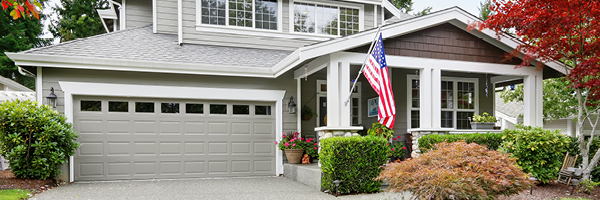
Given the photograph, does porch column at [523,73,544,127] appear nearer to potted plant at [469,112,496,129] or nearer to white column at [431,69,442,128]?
potted plant at [469,112,496,129]

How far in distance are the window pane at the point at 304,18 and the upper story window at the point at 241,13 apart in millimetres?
574

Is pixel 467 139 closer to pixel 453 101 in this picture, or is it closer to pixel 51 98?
pixel 453 101

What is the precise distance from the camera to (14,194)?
6.18 metres

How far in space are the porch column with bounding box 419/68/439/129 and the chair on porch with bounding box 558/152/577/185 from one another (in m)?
2.33

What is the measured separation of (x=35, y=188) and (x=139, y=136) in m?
2.13

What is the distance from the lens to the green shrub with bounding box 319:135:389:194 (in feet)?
21.9

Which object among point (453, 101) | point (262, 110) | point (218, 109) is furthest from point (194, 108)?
point (453, 101)

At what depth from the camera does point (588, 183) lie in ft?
21.5

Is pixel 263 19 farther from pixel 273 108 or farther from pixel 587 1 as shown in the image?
pixel 587 1

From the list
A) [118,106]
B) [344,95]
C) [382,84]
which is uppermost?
[382,84]

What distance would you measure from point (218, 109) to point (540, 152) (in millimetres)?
6401

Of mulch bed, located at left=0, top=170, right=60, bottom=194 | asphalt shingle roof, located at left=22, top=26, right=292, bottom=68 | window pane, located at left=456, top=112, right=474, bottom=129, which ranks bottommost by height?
mulch bed, located at left=0, top=170, right=60, bottom=194

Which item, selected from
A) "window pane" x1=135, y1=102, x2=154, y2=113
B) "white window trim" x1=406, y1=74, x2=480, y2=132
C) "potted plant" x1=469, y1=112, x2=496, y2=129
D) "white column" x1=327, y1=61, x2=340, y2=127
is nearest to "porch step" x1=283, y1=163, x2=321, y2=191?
"white column" x1=327, y1=61, x2=340, y2=127

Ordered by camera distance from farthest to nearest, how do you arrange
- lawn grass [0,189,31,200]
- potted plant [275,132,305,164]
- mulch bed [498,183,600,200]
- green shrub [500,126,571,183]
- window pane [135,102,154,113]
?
potted plant [275,132,305,164] < window pane [135,102,154,113] < green shrub [500,126,571,183] < mulch bed [498,183,600,200] < lawn grass [0,189,31,200]
